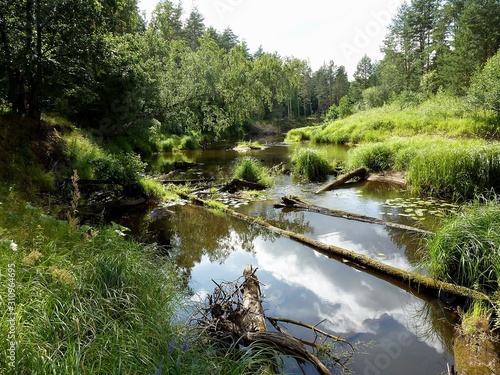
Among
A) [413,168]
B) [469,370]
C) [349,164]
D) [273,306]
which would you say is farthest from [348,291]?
[349,164]

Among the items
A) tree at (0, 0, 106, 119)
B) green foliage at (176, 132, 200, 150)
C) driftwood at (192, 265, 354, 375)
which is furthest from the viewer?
green foliage at (176, 132, 200, 150)

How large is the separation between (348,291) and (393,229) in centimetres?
294

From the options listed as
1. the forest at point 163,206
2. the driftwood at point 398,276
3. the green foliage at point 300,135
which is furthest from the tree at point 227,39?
the driftwood at point 398,276

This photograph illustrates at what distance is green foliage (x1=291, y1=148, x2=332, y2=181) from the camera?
12570mm

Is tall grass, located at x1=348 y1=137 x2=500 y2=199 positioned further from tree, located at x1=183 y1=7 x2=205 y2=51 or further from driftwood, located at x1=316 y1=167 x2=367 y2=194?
tree, located at x1=183 y1=7 x2=205 y2=51

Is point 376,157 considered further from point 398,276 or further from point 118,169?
point 118,169

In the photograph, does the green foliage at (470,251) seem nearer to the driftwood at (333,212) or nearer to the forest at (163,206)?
the forest at (163,206)

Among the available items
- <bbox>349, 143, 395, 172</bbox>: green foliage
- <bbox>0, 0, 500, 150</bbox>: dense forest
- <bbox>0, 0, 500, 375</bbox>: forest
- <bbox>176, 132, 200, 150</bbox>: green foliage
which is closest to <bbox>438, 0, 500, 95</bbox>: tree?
<bbox>0, 0, 500, 150</bbox>: dense forest

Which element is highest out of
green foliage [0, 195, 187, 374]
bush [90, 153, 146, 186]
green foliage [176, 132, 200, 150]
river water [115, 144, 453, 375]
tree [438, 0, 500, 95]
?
tree [438, 0, 500, 95]

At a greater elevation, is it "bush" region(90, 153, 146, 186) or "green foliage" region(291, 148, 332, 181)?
"bush" region(90, 153, 146, 186)

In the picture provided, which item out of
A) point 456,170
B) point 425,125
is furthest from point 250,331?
point 425,125

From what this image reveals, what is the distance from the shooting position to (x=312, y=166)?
12.5 metres

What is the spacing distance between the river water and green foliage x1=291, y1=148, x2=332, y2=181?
241 centimetres

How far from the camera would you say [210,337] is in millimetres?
2916
